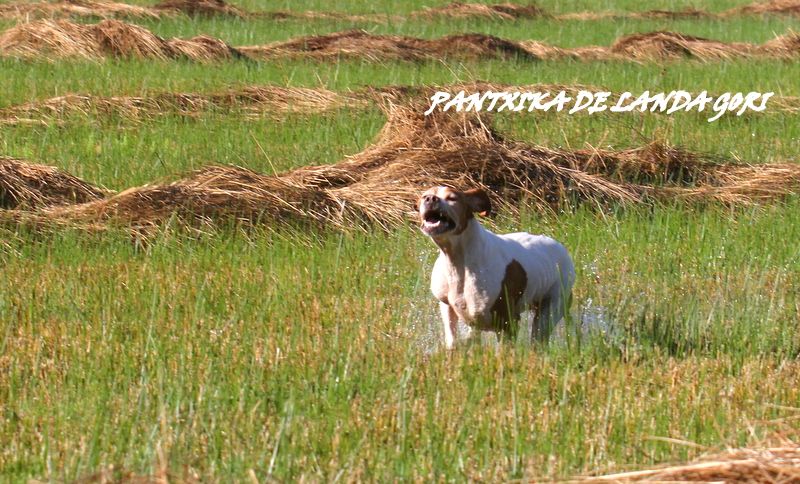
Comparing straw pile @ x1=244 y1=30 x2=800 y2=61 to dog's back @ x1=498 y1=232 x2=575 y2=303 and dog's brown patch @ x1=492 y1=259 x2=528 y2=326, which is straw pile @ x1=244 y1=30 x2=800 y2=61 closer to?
dog's back @ x1=498 y1=232 x2=575 y2=303

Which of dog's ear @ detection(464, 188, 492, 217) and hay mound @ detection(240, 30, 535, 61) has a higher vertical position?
dog's ear @ detection(464, 188, 492, 217)

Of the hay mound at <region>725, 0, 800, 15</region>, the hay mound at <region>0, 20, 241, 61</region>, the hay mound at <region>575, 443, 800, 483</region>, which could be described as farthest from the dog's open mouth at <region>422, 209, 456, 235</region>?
the hay mound at <region>725, 0, 800, 15</region>

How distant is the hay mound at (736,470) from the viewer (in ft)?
12.0

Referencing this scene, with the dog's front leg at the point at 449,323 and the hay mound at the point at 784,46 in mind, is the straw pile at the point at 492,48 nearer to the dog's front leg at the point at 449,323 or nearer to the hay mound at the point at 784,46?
the hay mound at the point at 784,46

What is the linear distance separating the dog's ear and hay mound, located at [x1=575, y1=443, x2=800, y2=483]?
233cm

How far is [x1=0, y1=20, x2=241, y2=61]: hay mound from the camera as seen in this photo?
15.2 metres

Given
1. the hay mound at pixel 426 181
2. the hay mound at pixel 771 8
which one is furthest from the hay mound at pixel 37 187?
the hay mound at pixel 771 8

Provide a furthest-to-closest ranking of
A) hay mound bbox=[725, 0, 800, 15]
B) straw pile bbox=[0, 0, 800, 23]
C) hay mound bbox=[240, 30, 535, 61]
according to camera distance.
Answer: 1. hay mound bbox=[725, 0, 800, 15]
2. straw pile bbox=[0, 0, 800, 23]
3. hay mound bbox=[240, 30, 535, 61]

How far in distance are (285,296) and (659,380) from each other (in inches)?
81.0

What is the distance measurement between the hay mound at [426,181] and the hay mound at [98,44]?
17.3ft

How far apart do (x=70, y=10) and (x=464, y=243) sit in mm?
14978

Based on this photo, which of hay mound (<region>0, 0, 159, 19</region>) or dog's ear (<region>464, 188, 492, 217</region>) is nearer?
dog's ear (<region>464, 188, 492, 217</region>)

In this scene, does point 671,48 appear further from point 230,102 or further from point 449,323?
point 449,323

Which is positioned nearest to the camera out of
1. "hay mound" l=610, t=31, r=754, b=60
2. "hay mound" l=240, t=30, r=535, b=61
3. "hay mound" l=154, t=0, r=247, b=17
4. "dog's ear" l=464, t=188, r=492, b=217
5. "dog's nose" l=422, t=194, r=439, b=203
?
"dog's nose" l=422, t=194, r=439, b=203
